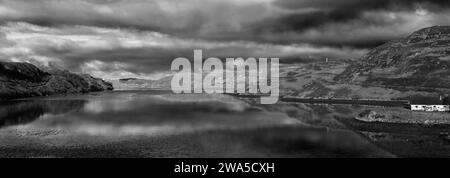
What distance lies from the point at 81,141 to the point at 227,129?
45281 mm

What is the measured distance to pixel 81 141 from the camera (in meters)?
87.4

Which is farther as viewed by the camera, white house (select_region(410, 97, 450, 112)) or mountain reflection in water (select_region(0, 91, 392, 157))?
white house (select_region(410, 97, 450, 112))

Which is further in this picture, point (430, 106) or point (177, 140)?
point (430, 106)

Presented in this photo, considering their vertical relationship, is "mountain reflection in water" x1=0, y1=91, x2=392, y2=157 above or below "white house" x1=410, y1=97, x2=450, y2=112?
below

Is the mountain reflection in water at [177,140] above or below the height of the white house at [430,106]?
below

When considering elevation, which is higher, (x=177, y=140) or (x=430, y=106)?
(x=430, y=106)

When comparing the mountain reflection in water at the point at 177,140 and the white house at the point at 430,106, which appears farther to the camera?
the white house at the point at 430,106
